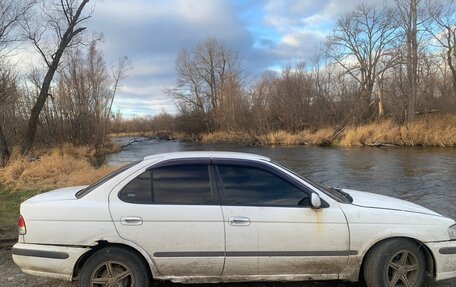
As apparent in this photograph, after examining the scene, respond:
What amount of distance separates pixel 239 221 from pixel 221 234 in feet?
0.74

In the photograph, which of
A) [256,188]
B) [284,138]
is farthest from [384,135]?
[256,188]

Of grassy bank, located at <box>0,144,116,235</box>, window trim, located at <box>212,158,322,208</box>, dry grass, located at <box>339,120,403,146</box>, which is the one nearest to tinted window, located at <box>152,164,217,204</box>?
window trim, located at <box>212,158,322,208</box>

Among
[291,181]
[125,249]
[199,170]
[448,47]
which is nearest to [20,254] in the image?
[125,249]

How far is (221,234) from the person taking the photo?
4.34 metres

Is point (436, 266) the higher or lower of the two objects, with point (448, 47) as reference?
lower

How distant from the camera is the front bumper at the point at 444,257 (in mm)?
4488

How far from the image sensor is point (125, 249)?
4.37 m

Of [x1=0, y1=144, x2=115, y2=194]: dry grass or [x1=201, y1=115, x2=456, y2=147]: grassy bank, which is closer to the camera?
[x1=0, y1=144, x2=115, y2=194]: dry grass

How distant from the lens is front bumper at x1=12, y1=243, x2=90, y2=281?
4.32 metres

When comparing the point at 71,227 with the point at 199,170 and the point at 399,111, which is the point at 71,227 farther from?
the point at 399,111

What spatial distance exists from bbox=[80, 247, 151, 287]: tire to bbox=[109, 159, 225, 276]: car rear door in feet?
0.56

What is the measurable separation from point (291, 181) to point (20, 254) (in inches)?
→ 115

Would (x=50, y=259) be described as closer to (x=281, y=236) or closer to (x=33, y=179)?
(x=281, y=236)

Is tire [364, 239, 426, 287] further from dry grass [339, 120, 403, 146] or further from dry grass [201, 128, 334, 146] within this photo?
dry grass [201, 128, 334, 146]
